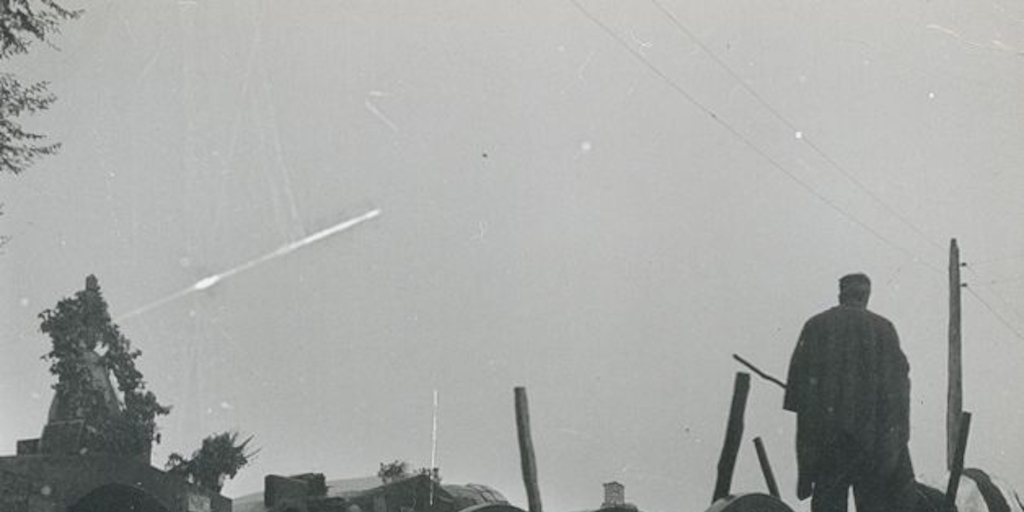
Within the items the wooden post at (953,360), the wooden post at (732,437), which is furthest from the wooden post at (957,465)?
the wooden post at (953,360)

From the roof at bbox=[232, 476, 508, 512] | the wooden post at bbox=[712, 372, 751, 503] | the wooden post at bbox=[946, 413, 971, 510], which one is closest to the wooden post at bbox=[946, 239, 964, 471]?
the roof at bbox=[232, 476, 508, 512]

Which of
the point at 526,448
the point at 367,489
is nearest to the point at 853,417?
the point at 526,448

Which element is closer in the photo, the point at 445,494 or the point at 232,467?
the point at 232,467

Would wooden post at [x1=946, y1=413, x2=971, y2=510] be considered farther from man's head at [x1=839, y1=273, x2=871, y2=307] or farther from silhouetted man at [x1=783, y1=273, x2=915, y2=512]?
man's head at [x1=839, y1=273, x2=871, y2=307]

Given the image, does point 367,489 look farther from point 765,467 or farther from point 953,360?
point 765,467

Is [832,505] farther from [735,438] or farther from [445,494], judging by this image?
[445,494]

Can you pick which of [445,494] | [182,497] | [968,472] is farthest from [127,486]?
[968,472]
